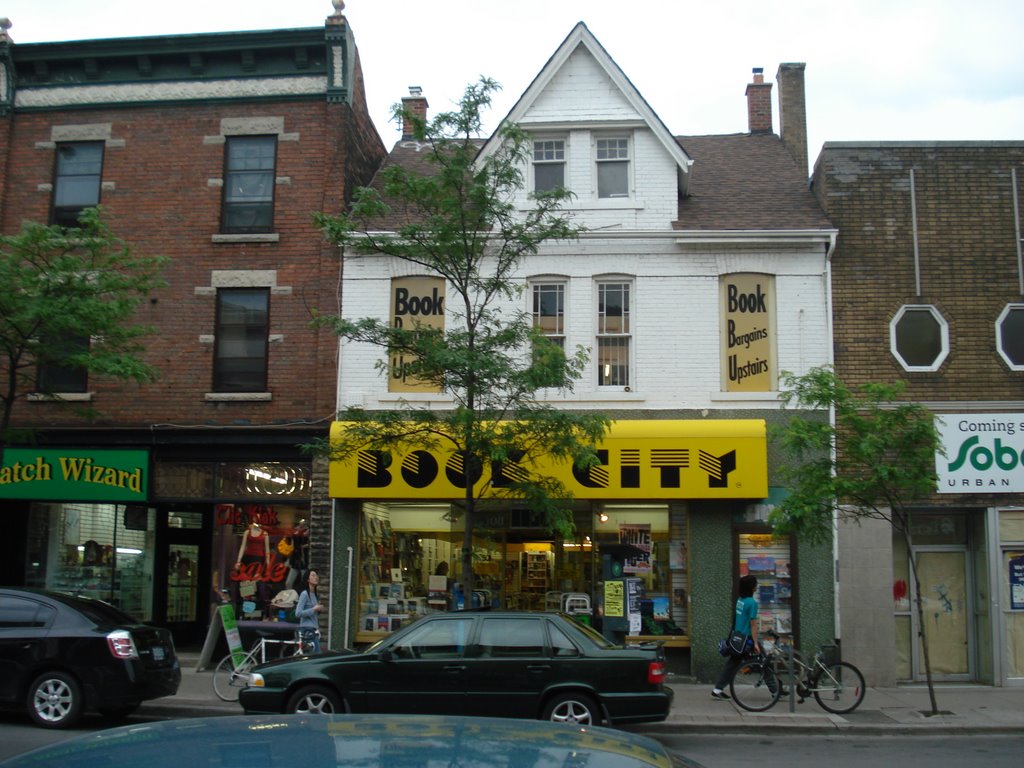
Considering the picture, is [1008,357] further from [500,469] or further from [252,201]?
[252,201]

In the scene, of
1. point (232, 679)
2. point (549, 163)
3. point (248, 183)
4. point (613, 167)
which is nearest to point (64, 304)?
point (248, 183)

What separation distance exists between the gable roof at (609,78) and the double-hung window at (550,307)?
2665 millimetres

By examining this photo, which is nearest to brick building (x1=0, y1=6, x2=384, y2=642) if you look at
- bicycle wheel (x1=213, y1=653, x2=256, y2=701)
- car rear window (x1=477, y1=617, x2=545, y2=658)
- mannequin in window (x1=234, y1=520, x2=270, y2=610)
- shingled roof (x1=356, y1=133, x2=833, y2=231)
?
mannequin in window (x1=234, y1=520, x2=270, y2=610)

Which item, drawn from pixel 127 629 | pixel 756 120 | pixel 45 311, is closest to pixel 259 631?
pixel 127 629

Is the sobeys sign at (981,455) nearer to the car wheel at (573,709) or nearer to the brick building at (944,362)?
the brick building at (944,362)

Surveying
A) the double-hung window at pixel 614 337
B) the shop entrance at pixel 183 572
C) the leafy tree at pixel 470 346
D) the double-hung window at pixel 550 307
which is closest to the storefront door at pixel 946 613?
the double-hung window at pixel 614 337

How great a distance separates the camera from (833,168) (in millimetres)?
17562

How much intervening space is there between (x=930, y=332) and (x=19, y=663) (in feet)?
46.9

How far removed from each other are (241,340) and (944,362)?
12073mm

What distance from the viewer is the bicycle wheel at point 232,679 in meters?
13.8

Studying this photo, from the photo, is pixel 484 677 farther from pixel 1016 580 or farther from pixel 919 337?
pixel 919 337

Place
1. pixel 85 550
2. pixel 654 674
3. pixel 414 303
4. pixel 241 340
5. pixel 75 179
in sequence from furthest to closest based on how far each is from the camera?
pixel 75 179 < pixel 85 550 < pixel 241 340 < pixel 414 303 < pixel 654 674

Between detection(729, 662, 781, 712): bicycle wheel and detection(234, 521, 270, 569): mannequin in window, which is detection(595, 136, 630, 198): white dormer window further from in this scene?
detection(234, 521, 270, 569): mannequin in window

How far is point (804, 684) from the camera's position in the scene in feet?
44.4
